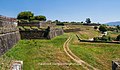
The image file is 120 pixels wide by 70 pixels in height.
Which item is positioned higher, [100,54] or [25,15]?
[25,15]

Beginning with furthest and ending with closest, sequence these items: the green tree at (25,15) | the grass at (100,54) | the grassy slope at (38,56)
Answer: the green tree at (25,15) < the grass at (100,54) < the grassy slope at (38,56)

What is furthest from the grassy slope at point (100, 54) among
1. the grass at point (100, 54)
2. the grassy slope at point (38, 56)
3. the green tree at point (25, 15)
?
the green tree at point (25, 15)

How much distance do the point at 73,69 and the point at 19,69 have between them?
10.7 m

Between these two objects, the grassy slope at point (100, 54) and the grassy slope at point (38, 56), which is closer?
the grassy slope at point (38, 56)

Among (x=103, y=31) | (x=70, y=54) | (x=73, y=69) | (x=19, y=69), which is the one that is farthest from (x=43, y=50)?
(x=103, y=31)

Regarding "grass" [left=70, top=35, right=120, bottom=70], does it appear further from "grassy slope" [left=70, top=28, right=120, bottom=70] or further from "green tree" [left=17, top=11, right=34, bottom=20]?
"green tree" [left=17, top=11, right=34, bottom=20]

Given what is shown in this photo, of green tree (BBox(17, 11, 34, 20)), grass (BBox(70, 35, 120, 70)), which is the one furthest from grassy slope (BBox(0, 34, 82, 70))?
green tree (BBox(17, 11, 34, 20))

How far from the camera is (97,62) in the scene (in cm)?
2752

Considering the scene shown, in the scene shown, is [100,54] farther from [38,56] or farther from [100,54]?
[38,56]

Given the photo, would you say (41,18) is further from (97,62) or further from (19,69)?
(19,69)

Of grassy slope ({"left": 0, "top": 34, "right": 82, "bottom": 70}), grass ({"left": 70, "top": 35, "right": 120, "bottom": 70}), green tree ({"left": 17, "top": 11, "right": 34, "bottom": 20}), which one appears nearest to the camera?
grassy slope ({"left": 0, "top": 34, "right": 82, "bottom": 70})

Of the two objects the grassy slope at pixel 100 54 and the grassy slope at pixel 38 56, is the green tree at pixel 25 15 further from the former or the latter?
the grassy slope at pixel 38 56

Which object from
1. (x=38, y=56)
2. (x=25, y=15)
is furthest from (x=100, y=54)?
(x=25, y=15)

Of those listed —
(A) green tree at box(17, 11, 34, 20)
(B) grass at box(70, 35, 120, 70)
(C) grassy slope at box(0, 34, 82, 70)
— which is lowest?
(B) grass at box(70, 35, 120, 70)
